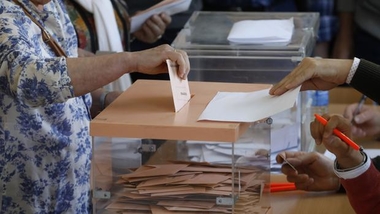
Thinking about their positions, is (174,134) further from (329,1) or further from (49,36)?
(329,1)

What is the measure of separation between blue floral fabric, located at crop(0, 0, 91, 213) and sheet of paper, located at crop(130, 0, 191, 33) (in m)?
1.12

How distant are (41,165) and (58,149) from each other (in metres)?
0.06

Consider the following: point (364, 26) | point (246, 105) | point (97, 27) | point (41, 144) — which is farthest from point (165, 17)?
point (246, 105)

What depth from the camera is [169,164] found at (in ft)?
6.26

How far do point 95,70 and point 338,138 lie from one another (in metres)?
0.64

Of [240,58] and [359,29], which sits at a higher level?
[240,58]

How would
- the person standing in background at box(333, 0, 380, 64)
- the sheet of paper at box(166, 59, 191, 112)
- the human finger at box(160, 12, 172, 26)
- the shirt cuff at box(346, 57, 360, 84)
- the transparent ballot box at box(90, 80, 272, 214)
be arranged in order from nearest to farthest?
the transparent ballot box at box(90, 80, 272, 214) → the sheet of paper at box(166, 59, 191, 112) → the shirt cuff at box(346, 57, 360, 84) → the human finger at box(160, 12, 172, 26) → the person standing in background at box(333, 0, 380, 64)

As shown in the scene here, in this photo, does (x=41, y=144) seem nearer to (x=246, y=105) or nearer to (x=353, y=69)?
(x=246, y=105)

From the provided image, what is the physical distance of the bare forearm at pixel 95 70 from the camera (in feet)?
6.20

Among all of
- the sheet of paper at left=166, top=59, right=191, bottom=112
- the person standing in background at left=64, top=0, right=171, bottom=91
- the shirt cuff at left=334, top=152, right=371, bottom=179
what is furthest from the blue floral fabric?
the person standing in background at left=64, top=0, right=171, bottom=91

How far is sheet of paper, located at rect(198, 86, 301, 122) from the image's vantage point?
1.80 metres

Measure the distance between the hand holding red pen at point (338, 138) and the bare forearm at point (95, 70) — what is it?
1.73 ft

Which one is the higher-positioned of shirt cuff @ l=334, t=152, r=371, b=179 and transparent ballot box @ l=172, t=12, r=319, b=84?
shirt cuff @ l=334, t=152, r=371, b=179

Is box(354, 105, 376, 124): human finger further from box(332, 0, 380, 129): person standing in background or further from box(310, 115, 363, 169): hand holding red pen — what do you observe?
box(332, 0, 380, 129): person standing in background
